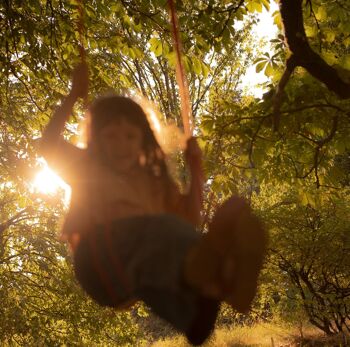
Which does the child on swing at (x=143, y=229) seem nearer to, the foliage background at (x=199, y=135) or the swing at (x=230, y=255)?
the swing at (x=230, y=255)

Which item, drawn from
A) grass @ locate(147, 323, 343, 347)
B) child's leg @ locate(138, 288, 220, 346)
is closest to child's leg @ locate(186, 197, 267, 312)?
child's leg @ locate(138, 288, 220, 346)

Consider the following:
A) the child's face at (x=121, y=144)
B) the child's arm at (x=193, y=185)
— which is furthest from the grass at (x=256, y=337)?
the child's face at (x=121, y=144)

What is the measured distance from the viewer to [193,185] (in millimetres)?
2412

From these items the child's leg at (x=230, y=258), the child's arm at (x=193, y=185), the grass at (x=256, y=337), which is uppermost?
the child's arm at (x=193, y=185)

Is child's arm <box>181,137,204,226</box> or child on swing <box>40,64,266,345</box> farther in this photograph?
child's arm <box>181,137,204,226</box>

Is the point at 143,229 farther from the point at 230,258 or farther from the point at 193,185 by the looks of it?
the point at 193,185

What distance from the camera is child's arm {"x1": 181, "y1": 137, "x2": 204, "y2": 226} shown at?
239cm

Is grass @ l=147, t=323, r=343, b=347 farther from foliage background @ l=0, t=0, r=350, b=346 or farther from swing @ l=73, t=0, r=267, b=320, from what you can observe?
swing @ l=73, t=0, r=267, b=320

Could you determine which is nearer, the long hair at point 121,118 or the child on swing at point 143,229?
the child on swing at point 143,229

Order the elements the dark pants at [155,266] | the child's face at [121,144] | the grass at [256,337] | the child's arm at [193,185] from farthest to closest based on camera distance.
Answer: the grass at [256,337] → the child's arm at [193,185] → the child's face at [121,144] → the dark pants at [155,266]

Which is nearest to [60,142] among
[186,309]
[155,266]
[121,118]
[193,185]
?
[121,118]

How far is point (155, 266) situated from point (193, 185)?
2.35 ft

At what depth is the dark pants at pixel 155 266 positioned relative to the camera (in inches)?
Result: 69.1

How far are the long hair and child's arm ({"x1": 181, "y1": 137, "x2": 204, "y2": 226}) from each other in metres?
0.15
